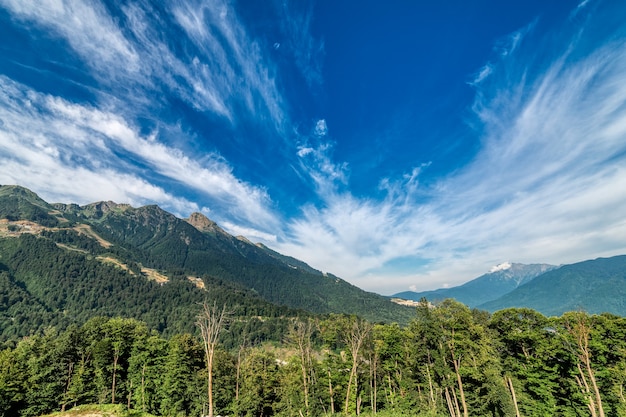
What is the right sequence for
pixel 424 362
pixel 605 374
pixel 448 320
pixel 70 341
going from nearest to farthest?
pixel 605 374
pixel 448 320
pixel 424 362
pixel 70 341

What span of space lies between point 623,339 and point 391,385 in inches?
1434

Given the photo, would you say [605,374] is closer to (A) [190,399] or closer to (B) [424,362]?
(B) [424,362]

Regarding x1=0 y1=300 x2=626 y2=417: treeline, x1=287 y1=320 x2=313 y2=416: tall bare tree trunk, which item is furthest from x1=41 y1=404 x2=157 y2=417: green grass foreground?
x1=287 y1=320 x2=313 y2=416: tall bare tree trunk

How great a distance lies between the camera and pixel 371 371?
52125 mm

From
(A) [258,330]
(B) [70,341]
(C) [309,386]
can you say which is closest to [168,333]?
(A) [258,330]

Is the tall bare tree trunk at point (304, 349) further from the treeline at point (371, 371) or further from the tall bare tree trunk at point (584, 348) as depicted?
the tall bare tree trunk at point (584, 348)

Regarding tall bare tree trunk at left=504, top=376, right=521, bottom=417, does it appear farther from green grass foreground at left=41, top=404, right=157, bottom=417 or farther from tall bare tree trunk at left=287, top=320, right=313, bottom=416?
green grass foreground at left=41, top=404, right=157, bottom=417

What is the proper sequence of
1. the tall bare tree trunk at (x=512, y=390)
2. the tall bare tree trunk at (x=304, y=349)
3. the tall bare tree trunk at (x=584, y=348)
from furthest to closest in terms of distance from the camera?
the tall bare tree trunk at (x=304, y=349)
the tall bare tree trunk at (x=512, y=390)
the tall bare tree trunk at (x=584, y=348)

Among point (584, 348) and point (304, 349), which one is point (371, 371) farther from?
point (584, 348)

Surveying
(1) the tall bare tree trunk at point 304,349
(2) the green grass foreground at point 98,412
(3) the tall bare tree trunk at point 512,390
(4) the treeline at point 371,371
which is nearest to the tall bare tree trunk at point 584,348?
(4) the treeline at point 371,371

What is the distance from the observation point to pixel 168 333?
7662 inches

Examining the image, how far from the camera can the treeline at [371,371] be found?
38.2 meters

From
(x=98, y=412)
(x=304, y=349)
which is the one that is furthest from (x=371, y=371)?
(x=98, y=412)

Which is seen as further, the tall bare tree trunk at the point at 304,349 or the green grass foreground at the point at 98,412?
the tall bare tree trunk at the point at 304,349
